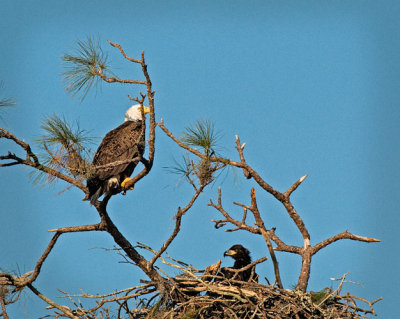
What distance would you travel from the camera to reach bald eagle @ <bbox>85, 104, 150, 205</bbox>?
21.8 ft

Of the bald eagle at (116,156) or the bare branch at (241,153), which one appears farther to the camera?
the bald eagle at (116,156)

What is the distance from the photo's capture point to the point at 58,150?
568 centimetres

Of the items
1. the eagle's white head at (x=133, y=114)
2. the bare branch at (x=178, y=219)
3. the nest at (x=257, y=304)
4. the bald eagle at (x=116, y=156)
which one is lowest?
the nest at (x=257, y=304)

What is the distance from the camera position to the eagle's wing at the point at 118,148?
6918mm

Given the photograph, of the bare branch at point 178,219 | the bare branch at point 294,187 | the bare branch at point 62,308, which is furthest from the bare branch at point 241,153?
the bare branch at point 62,308

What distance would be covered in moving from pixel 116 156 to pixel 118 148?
16 cm

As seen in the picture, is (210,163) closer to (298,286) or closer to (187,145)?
(187,145)

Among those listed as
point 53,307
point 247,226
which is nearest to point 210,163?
point 247,226

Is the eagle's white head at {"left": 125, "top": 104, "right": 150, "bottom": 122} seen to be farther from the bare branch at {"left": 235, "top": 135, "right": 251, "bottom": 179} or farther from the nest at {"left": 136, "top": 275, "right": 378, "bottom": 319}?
the nest at {"left": 136, "top": 275, "right": 378, "bottom": 319}

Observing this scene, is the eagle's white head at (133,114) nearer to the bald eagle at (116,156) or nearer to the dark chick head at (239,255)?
the bald eagle at (116,156)

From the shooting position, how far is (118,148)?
7289 mm

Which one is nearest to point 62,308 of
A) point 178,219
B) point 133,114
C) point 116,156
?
point 178,219

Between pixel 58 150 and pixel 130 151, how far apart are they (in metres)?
1.54

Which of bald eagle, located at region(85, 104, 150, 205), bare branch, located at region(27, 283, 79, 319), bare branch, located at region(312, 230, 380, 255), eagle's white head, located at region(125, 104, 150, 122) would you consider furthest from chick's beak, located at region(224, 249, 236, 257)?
eagle's white head, located at region(125, 104, 150, 122)
